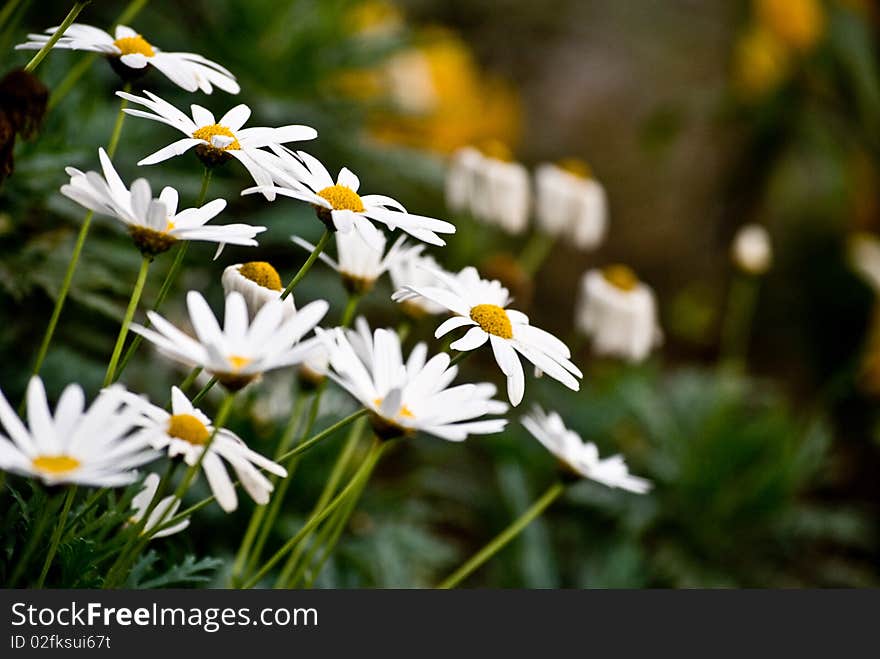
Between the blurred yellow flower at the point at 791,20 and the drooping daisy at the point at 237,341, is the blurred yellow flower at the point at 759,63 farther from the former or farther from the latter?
the drooping daisy at the point at 237,341

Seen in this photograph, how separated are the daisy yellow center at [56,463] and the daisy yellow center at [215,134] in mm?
154

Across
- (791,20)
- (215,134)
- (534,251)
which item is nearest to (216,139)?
(215,134)

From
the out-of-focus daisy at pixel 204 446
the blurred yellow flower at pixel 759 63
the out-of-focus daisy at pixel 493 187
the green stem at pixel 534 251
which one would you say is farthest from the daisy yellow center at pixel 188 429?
the blurred yellow flower at pixel 759 63

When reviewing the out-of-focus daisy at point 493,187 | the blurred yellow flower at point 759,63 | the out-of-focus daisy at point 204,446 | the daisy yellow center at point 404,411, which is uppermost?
the blurred yellow flower at point 759,63

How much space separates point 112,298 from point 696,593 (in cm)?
57

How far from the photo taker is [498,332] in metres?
0.40

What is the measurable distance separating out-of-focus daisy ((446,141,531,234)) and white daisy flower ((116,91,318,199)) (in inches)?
24.0

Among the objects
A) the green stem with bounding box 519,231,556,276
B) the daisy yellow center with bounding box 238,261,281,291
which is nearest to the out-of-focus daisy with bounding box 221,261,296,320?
the daisy yellow center with bounding box 238,261,281,291

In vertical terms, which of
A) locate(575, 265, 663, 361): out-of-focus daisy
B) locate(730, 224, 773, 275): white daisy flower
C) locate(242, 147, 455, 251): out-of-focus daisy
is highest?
locate(730, 224, 773, 275): white daisy flower

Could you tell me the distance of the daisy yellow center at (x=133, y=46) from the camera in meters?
0.44

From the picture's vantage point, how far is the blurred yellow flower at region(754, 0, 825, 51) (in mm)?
1946

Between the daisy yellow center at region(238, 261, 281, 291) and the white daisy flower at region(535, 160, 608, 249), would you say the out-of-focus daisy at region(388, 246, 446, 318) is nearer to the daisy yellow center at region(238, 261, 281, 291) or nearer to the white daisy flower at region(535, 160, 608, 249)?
the daisy yellow center at region(238, 261, 281, 291)

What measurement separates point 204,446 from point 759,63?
209 cm

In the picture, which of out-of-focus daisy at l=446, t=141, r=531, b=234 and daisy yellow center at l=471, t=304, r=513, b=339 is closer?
daisy yellow center at l=471, t=304, r=513, b=339
